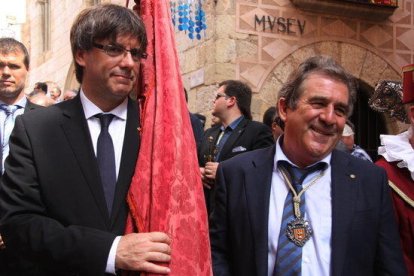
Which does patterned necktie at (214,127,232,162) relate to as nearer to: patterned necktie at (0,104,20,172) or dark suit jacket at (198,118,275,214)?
dark suit jacket at (198,118,275,214)

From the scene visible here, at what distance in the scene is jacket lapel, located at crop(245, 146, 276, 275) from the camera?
2234 mm

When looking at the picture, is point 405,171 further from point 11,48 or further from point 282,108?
point 11,48

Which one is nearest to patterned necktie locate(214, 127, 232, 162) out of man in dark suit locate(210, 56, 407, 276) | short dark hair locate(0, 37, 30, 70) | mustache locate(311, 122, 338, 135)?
short dark hair locate(0, 37, 30, 70)

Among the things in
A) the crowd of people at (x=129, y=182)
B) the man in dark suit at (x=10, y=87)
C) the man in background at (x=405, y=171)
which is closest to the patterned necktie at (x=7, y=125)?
the man in dark suit at (x=10, y=87)

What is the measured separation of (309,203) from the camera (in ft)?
7.59

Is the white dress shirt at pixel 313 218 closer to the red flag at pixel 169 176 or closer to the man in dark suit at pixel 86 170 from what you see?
the red flag at pixel 169 176

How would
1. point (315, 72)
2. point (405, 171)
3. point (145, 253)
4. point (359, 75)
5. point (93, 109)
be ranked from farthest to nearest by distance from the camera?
point (359, 75) < point (405, 171) < point (315, 72) < point (93, 109) < point (145, 253)

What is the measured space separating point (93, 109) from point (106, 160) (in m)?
0.21

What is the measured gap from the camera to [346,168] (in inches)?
94.4

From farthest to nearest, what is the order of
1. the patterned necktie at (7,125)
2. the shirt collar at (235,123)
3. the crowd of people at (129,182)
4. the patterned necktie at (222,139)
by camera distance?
the shirt collar at (235,123)
the patterned necktie at (222,139)
the patterned necktie at (7,125)
the crowd of people at (129,182)

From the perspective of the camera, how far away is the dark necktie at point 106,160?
6.63 feet

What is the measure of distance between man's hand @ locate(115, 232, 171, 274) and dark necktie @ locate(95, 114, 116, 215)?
0.61 feet

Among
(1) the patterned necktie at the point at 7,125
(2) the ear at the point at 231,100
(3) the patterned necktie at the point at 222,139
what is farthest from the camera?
(2) the ear at the point at 231,100

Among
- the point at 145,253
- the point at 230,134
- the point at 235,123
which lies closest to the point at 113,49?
the point at 145,253
